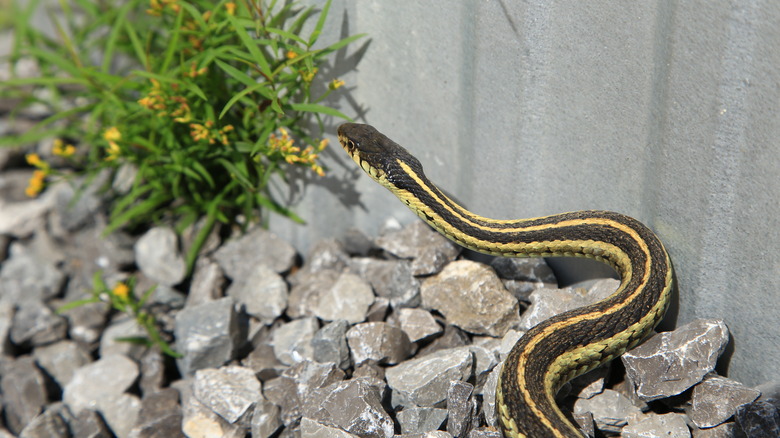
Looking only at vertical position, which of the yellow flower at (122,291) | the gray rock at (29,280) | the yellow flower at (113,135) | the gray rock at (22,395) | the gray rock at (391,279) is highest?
the yellow flower at (113,135)

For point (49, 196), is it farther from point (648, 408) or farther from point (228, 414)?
point (648, 408)

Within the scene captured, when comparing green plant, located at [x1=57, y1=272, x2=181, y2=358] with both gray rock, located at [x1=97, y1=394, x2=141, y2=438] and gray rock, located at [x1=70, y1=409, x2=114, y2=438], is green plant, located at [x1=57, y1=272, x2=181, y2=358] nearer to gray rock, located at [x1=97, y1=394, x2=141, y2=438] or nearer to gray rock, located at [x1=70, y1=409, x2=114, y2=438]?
gray rock, located at [x1=97, y1=394, x2=141, y2=438]

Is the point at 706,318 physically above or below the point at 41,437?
above

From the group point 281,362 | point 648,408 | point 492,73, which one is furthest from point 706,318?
point 281,362

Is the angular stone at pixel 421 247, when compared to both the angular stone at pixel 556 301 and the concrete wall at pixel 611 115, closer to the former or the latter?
the concrete wall at pixel 611 115

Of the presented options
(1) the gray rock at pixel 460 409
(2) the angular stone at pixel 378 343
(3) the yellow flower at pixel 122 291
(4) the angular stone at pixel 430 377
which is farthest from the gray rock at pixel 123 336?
(1) the gray rock at pixel 460 409

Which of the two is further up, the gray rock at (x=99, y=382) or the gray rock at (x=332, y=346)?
the gray rock at (x=332, y=346)

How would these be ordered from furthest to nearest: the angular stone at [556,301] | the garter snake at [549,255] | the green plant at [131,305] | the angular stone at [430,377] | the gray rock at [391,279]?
1. the green plant at [131,305]
2. the gray rock at [391,279]
3. the angular stone at [556,301]
4. the angular stone at [430,377]
5. the garter snake at [549,255]


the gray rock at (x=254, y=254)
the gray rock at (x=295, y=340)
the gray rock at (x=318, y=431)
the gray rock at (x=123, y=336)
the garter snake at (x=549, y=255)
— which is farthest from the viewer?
the gray rock at (x=254, y=254)
